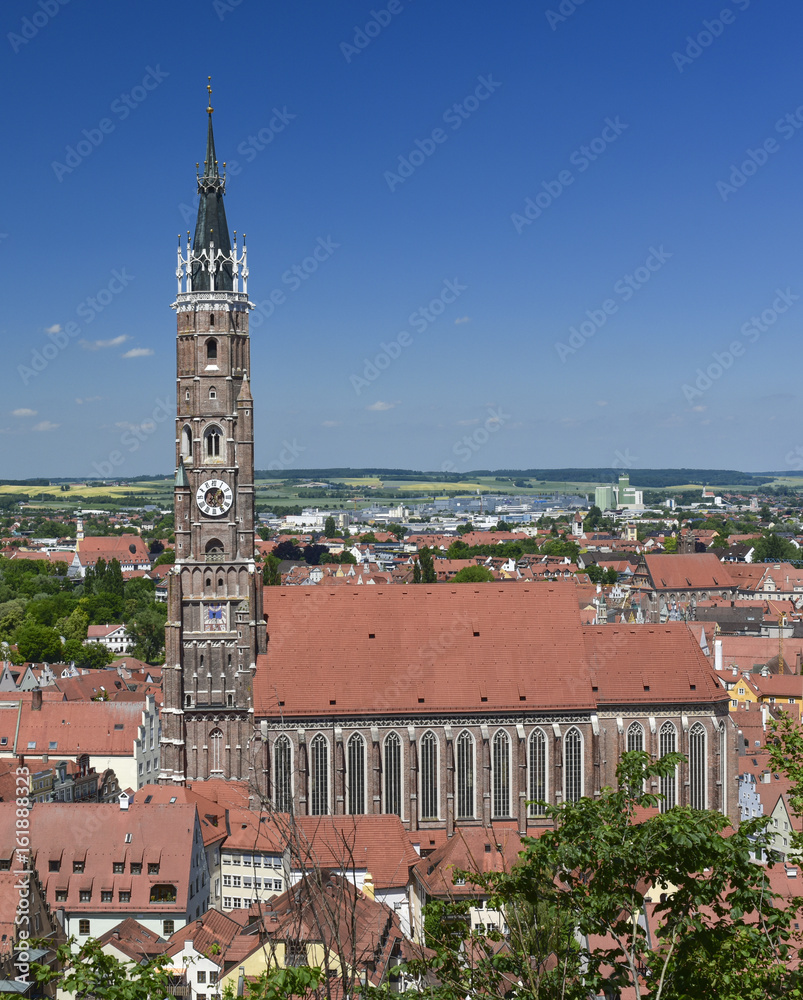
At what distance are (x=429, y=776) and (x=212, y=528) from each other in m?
18.8

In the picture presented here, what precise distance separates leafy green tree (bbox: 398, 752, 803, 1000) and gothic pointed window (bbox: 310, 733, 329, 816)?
159 ft

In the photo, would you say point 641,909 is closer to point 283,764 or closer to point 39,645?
point 283,764

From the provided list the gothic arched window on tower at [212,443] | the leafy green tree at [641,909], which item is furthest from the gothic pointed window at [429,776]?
the leafy green tree at [641,909]

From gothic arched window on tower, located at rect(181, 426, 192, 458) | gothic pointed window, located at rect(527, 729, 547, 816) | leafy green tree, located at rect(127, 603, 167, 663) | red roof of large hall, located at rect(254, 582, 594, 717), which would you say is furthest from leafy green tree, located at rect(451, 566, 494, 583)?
gothic arched window on tower, located at rect(181, 426, 192, 458)

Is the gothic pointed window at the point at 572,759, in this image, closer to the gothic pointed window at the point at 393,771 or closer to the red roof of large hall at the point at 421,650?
the red roof of large hall at the point at 421,650

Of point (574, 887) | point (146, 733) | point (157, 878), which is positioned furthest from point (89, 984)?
point (146, 733)

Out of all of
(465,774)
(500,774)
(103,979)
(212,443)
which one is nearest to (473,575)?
(500,774)

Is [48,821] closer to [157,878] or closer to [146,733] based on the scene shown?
[157,878]

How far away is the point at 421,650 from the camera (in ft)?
244

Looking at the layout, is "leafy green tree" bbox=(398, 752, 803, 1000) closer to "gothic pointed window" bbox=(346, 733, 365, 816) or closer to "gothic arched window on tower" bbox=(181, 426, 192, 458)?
"gothic pointed window" bbox=(346, 733, 365, 816)

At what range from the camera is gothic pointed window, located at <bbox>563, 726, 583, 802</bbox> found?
7362 centimetres

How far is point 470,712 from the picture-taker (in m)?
72.8

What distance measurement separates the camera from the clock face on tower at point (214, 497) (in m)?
75.3

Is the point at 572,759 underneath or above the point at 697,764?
above
